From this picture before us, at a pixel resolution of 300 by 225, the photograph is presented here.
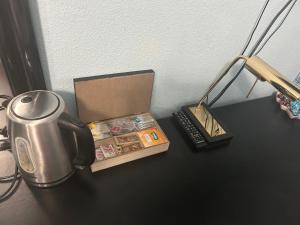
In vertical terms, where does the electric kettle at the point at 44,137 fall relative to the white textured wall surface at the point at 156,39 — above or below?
below

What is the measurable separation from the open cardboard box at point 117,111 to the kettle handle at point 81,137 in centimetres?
5

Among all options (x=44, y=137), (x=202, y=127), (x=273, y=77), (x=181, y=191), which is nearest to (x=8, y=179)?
(x=44, y=137)

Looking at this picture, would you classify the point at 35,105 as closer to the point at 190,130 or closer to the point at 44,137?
the point at 44,137

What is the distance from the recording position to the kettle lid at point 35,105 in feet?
1.61

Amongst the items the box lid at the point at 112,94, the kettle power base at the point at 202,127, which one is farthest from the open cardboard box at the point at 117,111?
the kettle power base at the point at 202,127

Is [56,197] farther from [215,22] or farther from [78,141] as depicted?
[215,22]

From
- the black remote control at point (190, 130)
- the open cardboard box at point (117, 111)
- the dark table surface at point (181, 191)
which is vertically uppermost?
the open cardboard box at point (117, 111)

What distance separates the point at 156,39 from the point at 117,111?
236 millimetres

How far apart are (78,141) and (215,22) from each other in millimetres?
490

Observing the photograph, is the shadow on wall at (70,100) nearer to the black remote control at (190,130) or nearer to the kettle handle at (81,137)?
the kettle handle at (81,137)

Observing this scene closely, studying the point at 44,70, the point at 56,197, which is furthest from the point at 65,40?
the point at 56,197

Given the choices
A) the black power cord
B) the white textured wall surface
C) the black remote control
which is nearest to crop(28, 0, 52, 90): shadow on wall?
the white textured wall surface

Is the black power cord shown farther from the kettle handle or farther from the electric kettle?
the kettle handle

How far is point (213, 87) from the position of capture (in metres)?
0.76
